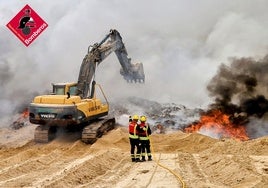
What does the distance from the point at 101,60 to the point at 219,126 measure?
5844mm

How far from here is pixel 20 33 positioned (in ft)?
99.5

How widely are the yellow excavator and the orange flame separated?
383 centimetres

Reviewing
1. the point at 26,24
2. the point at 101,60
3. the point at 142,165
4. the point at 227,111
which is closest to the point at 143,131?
the point at 142,165

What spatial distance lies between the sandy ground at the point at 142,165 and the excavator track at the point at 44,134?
31 centimetres

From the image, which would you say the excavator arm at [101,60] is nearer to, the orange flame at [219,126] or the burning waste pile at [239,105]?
the orange flame at [219,126]

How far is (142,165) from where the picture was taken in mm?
12281

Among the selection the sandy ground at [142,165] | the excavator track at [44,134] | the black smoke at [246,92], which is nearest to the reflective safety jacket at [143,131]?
the sandy ground at [142,165]

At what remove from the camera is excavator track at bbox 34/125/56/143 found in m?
17.4

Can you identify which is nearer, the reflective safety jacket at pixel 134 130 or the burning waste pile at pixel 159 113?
the reflective safety jacket at pixel 134 130

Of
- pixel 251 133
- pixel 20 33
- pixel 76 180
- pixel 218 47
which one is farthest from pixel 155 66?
pixel 76 180

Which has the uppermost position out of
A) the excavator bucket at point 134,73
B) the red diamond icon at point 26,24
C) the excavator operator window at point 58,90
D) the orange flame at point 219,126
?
the red diamond icon at point 26,24

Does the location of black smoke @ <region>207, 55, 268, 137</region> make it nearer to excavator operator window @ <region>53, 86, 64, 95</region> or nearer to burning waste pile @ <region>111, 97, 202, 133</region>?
burning waste pile @ <region>111, 97, 202, 133</region>

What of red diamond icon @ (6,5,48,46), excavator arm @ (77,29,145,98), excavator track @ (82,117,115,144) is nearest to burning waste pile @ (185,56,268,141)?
excavator arm @ (77,29,145,98)

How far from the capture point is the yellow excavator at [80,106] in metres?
16.3
